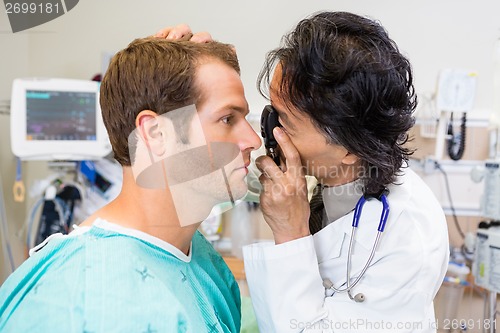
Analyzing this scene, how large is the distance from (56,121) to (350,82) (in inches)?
70.0

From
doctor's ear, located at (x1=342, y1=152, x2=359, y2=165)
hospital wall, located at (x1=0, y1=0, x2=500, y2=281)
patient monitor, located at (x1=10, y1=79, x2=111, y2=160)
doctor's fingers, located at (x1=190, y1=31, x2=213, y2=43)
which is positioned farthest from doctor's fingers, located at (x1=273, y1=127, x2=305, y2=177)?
patient monitor, located at (x1=10, y1=79, x2=111, y2=160)

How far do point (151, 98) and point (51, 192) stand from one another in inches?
62.5

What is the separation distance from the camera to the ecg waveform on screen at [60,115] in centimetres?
222

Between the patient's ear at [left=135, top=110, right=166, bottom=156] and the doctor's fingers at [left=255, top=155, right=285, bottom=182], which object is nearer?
the patient's ear at [left=135, top=110, right=166, bottom=156]

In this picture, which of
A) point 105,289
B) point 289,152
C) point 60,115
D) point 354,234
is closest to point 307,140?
point 289,152

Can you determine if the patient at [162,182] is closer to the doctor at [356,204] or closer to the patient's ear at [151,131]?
the patient's ear at [151,131]

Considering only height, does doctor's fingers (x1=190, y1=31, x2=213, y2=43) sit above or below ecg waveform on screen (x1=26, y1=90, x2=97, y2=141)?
above

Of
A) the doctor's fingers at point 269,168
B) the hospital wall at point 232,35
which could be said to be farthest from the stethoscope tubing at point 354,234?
the hospital wall at point 232,35

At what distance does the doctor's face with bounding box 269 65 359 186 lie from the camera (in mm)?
1067

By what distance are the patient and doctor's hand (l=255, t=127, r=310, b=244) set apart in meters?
0.08

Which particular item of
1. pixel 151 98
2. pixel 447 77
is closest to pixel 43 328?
pixel 151 98

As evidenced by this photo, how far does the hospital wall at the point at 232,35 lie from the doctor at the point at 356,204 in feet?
4.14

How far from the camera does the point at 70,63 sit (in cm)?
270

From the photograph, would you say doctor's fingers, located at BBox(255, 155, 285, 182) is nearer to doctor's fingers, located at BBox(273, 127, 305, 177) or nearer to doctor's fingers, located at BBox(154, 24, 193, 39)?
doctor's fingers, located at BBox(273, 127, 305, 177)
